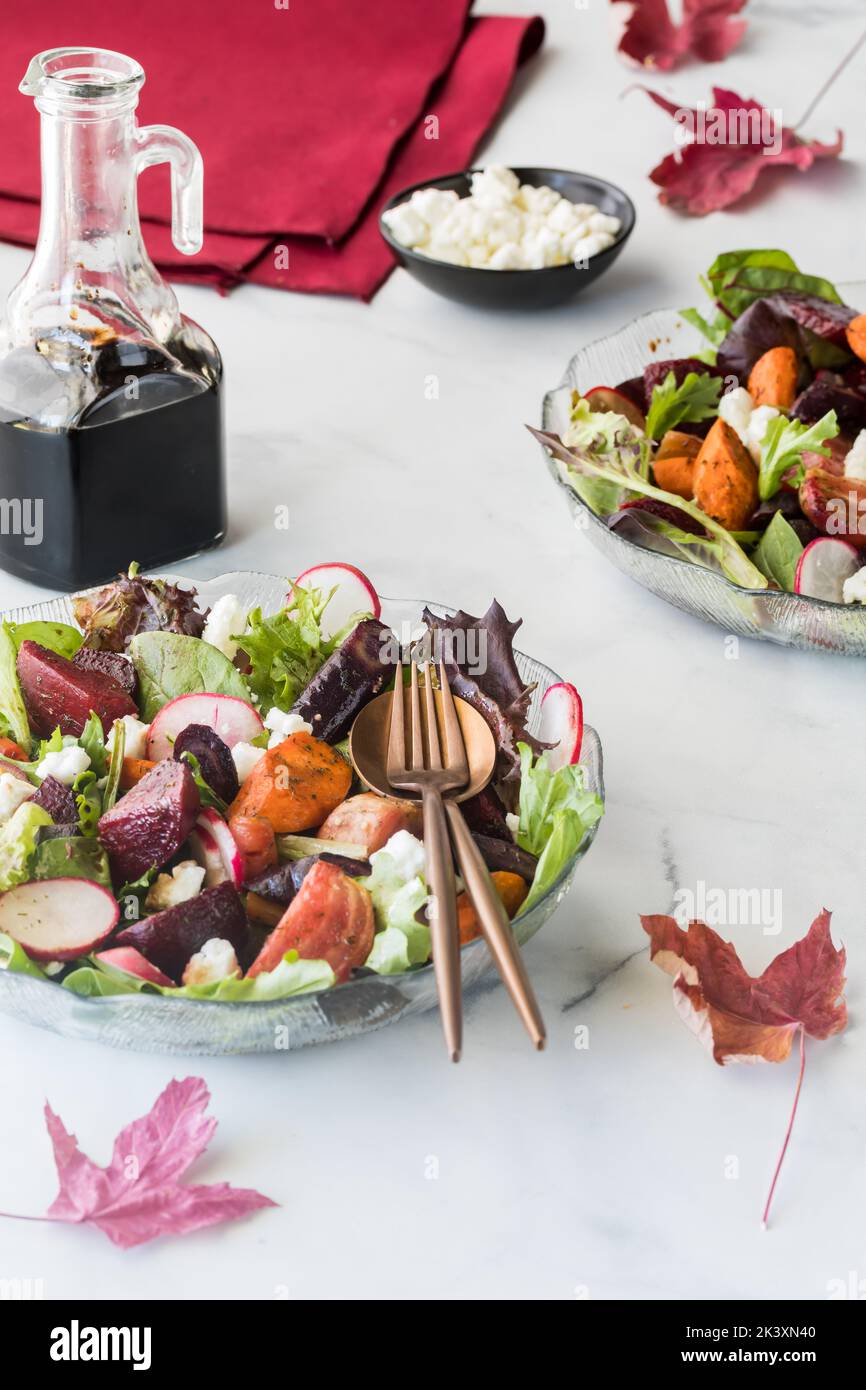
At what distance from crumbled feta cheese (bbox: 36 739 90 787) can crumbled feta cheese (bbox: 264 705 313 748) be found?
12cm

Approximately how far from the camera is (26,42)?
2309 millimetres

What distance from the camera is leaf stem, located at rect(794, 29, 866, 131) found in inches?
91.0

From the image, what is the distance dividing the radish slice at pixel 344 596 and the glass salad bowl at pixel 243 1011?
12.4 inches

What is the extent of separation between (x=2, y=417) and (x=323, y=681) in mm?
406

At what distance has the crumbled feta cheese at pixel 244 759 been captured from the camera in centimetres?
97

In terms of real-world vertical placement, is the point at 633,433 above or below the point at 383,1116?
above

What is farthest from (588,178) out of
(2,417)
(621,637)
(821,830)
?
(821,830)

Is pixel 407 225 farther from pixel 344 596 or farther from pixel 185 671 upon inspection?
pixel 185 671

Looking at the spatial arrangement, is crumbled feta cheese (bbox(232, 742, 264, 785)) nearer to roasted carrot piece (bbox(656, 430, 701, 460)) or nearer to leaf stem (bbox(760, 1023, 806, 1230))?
leaf stem (bbox(760, 1023, 806, 1230))

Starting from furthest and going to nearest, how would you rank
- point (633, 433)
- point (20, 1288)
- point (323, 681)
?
point (633, 433), point (323, 681), point (20, 1288)

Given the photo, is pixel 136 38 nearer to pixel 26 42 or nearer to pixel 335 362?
pixel 26 42

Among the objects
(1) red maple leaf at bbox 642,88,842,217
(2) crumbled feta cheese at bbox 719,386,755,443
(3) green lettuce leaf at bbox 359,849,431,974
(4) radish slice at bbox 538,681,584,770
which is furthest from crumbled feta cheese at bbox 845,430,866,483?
(1) red maple leaf at bbox 642,88,842,217

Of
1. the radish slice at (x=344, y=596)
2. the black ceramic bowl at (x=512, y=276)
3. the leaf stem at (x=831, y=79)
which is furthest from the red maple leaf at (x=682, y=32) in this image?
the radish slice at (x=344, y=596)

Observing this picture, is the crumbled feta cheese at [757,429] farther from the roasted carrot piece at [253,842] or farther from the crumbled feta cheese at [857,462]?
the roasted carrot piece at [253,842]
